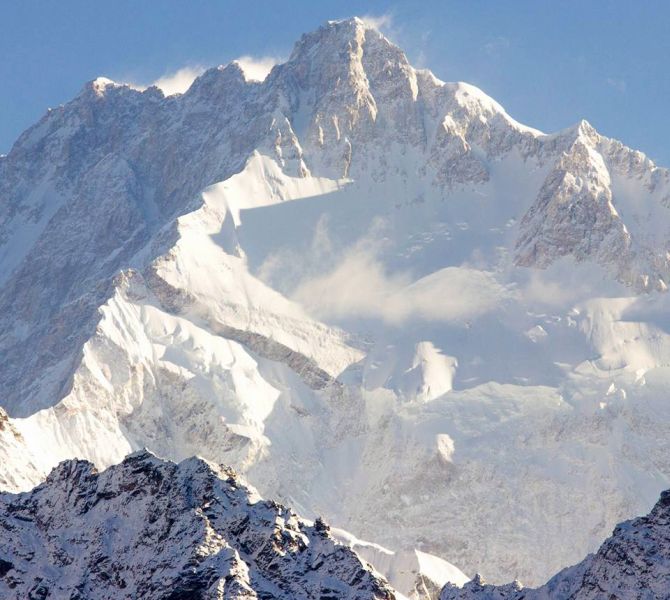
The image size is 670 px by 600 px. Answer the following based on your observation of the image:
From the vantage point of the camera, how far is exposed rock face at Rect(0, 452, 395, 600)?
149750mm

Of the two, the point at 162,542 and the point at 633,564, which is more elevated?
the point at 633,564

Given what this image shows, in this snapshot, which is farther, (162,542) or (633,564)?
(162,542)

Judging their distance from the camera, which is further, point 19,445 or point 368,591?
point 19,445

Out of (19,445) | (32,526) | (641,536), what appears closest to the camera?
(641,536)

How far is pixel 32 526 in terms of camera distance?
159750mm

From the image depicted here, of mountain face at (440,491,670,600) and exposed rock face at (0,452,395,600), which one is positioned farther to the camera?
exposed rock face at (0,452,395,600)

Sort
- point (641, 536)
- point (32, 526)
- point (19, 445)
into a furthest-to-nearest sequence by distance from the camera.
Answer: point (19, 445)
point (32, 526)
point (641, 536)

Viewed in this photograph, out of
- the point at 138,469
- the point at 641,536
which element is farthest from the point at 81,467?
the point at 641,536

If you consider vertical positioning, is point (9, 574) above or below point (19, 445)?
below

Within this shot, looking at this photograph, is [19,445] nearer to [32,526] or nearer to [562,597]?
[32,526]

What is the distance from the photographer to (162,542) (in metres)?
154

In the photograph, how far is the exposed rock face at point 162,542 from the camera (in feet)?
491

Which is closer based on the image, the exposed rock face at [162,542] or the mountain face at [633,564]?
the mountain face at [633,564]

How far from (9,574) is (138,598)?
10.5 meters
